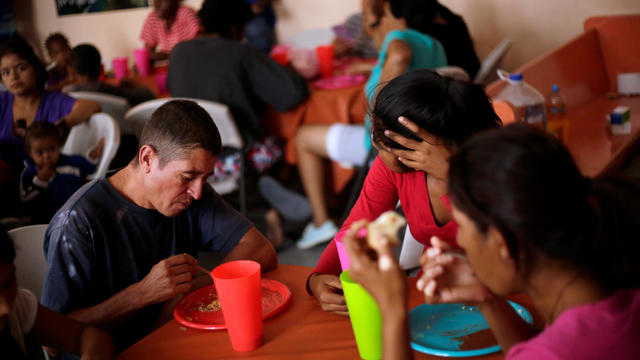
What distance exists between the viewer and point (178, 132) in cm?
135

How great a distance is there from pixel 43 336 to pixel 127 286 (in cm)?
30

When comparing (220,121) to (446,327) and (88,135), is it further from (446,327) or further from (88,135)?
(446,327)

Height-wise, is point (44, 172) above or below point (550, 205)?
below

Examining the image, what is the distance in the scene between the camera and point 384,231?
83cm

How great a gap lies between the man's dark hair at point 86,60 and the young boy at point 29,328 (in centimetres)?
212

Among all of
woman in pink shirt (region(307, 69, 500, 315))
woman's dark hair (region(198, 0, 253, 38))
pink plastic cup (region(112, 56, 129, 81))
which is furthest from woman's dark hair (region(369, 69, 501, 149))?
pink plastic cup (region(112, 56, 129, 81))

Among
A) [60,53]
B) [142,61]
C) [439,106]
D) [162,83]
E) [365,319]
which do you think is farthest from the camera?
[142,61]

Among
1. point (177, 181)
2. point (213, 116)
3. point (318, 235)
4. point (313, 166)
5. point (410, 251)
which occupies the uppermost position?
point (177, 181)

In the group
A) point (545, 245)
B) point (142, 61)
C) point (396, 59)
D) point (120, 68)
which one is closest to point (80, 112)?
point (120, 68)

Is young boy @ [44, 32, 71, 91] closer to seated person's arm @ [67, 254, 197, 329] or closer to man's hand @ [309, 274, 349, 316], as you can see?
seated person's arm @ [67, 254, 197, 329]

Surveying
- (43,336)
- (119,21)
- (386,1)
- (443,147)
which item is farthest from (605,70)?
(119,21)

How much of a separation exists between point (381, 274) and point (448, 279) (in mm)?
227

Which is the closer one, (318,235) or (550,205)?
(550,205)

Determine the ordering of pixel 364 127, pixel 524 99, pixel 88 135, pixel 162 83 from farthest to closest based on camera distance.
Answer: pixel 162 83
pixel 364 127
pixel 88 135
pixel 524 99
